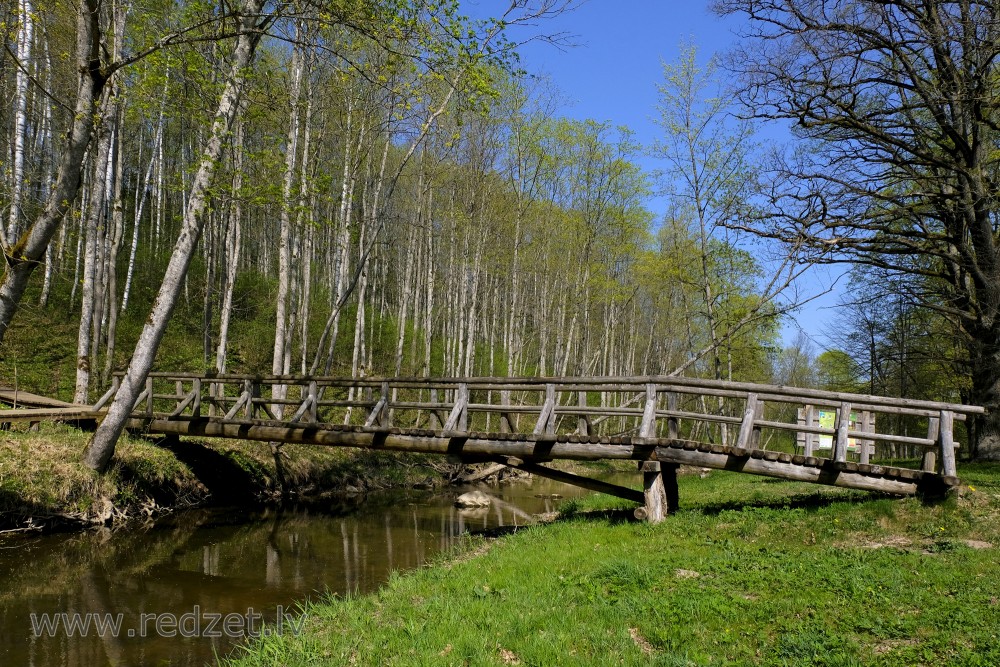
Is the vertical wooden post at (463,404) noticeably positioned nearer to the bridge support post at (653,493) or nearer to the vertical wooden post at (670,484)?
the bridge support post at (653,493)

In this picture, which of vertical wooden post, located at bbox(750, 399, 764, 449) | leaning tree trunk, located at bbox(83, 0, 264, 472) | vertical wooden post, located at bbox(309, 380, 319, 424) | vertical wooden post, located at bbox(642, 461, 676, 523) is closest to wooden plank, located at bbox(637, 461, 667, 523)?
vertical wooden post, located at bbox(642, 461, 676, 523)

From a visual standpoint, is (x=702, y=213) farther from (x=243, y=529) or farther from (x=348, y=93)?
(x=243, y=529)

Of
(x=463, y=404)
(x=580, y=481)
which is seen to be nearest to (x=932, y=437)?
(x=580, y=481)

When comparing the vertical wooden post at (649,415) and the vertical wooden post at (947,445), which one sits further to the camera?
the vertical wooden post at (649,415)

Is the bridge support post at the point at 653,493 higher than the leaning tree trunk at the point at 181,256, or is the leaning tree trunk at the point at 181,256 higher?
the leaning tree trunk at the point at 181,256

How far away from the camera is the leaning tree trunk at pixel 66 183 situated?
7129mm

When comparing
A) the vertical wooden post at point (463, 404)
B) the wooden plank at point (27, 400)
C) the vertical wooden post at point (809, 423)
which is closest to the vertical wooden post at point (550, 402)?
the vertical wooden post at point (463, 404)

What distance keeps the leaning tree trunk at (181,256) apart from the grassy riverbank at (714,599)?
5788mm

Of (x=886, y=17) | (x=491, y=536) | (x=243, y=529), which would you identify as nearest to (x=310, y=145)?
(x=243, y=529)

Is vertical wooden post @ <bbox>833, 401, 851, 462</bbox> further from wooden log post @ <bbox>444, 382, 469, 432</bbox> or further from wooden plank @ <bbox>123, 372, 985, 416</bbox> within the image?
wooden log post @ <bbox>444, 382, 469, 432</bbox>

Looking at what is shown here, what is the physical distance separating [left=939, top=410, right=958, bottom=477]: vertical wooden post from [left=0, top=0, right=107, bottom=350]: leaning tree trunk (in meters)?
11.3

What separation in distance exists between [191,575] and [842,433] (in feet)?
30.0

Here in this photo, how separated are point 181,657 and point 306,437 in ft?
21.5

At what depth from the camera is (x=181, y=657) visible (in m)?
5.67
